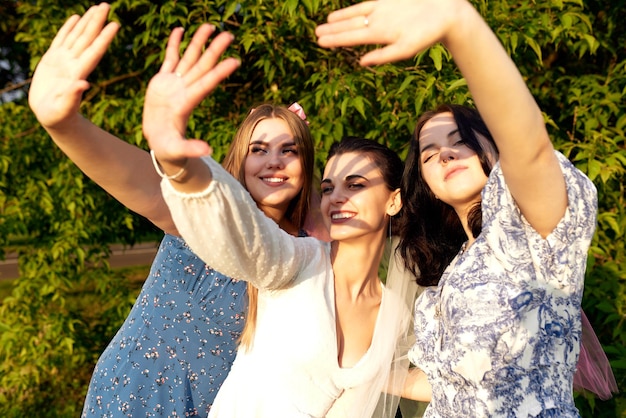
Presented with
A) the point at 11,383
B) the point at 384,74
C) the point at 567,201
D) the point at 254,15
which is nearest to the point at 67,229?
the point at 11,383

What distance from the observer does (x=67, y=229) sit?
3930mm

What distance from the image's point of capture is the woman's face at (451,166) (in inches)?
78.8

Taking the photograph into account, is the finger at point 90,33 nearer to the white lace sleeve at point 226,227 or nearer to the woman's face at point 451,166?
the white lace sleeve at point 226,227

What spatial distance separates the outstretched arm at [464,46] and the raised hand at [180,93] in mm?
198

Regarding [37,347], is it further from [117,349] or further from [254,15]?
[254,15]

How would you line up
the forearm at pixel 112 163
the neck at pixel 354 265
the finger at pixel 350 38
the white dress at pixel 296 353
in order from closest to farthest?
the finger at pixel 350 38 < the forearm at pixel 112 163 < the white dress at pixel 296 353 < the neck at pixel 354 265

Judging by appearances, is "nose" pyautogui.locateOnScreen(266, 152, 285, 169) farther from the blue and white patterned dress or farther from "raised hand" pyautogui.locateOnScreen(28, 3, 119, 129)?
"raised hand" pyautogui.locateOnScreen(28, 3, 119, 129)

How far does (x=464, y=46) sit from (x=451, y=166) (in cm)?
69

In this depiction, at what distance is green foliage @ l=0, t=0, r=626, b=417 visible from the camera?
10.0ft

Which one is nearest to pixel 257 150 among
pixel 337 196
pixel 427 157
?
pixel 337 196

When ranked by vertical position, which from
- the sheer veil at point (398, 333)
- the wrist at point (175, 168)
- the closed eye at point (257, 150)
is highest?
the wrist at point (175, 168)

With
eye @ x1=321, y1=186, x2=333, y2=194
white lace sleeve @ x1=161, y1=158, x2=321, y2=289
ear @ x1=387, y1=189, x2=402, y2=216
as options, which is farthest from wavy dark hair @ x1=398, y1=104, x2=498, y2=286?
white lace sleeve @ x1=161, y1=158, x2=321, y2=289

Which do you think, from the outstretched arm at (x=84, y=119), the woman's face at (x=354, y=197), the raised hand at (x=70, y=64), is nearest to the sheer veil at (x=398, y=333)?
the woman's face at (x=354, y=197)

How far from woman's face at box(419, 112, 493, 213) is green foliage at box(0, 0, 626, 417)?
57 cm
